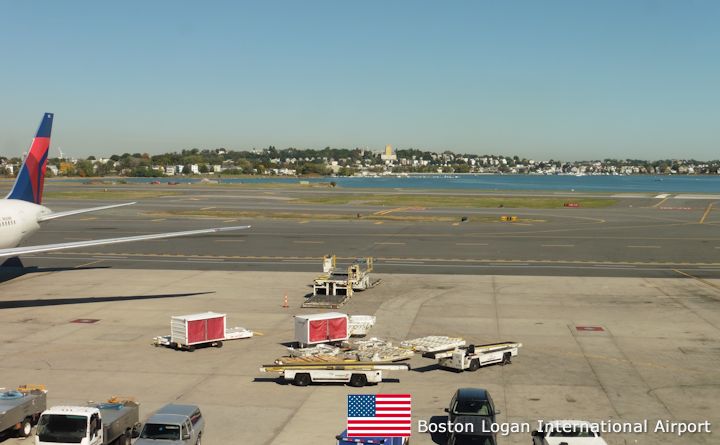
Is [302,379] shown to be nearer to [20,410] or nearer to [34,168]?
[20,410]

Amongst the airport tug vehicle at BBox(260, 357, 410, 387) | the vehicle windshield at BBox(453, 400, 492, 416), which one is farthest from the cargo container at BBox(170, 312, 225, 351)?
the vehicle windshield at BBox(453, 400, 492, 416)

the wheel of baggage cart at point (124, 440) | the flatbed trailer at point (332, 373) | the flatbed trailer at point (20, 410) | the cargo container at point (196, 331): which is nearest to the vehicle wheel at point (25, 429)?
Answer: the flatbed trailer at point (20, 410)

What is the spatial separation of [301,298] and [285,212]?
225 feet

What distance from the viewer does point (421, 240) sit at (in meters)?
81.6

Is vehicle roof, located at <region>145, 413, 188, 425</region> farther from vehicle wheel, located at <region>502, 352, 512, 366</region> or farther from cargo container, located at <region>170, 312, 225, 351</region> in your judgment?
vehicle wheel, located at <region>502, 352, 512, 366</region>

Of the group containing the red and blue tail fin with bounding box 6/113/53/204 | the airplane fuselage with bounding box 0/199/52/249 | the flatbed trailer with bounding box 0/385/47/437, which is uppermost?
the red and blue tail fin with bounding box 6/113/53/204

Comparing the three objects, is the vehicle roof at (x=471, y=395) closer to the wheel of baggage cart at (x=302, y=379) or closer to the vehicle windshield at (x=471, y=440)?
the vehicle windshield at (x=471, y=440)

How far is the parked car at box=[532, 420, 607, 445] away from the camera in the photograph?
69.3ft

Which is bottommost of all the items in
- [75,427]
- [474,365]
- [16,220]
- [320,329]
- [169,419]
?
[474,365]

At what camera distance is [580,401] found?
2778 cm

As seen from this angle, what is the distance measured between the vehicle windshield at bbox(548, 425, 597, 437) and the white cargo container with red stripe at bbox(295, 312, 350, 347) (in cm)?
1639

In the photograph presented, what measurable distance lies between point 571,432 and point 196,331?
2077cm

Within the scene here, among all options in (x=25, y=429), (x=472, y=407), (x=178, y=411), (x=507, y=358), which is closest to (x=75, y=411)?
(x=178, y=411)

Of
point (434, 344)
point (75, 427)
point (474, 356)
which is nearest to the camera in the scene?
point (75, 427)
